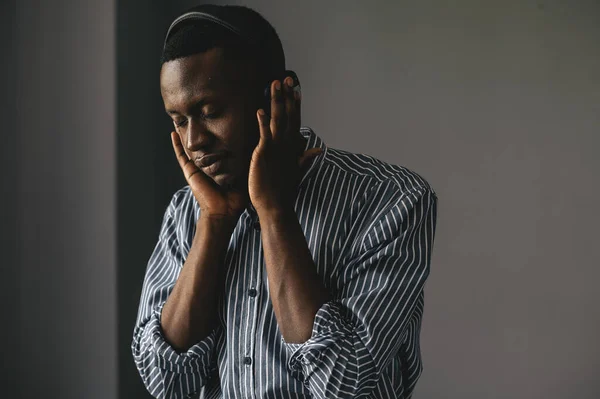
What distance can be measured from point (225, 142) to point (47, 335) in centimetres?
115

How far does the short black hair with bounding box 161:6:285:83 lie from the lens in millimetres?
1011

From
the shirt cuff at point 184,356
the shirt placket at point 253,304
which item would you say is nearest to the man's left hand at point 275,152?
the shirt placket at point 253,304

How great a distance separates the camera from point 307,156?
3.53ft

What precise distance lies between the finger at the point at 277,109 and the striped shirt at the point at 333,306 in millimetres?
120

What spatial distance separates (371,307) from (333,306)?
0.06 m

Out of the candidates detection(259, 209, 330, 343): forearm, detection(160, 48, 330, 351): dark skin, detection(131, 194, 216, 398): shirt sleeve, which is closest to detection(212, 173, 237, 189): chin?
detection(160, 48, 330, 351): dark skin

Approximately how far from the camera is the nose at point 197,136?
1012 millimetres

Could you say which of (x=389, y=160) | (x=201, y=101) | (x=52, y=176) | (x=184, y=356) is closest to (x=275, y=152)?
(x=201, y=101)

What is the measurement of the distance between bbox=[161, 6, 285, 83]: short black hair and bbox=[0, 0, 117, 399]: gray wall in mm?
864

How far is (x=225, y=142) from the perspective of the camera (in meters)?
1.02

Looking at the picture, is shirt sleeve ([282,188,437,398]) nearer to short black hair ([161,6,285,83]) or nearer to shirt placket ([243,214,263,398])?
shirt placket ([243,214,263,398])

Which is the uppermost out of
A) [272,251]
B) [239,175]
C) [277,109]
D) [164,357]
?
[277,109]

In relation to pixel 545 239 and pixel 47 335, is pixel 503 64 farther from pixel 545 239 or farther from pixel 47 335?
pixel 47 335

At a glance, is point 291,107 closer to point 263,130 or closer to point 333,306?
point 263,130
